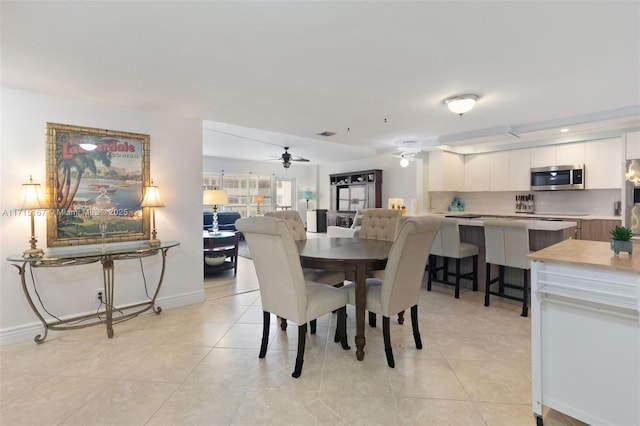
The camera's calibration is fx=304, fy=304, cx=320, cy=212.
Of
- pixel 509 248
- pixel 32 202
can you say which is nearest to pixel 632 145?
pixel 509 248

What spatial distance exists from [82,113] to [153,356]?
7.76ft

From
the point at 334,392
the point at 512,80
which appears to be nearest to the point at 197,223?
the point at 334,392

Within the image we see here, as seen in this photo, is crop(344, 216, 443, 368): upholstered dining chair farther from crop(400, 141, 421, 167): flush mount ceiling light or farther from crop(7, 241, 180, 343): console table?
crop(400, 141, 421, 167): flush mount ceiling light

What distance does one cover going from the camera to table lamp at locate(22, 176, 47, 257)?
2553 millimetres

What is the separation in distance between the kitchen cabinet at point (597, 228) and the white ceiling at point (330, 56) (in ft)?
6.02

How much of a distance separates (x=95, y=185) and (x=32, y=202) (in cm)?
51

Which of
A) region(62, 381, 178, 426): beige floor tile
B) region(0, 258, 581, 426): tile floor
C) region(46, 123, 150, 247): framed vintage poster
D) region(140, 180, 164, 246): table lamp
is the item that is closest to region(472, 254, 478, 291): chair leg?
region(0, 258, 581, 426): tile floor

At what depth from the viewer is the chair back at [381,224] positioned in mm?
3322

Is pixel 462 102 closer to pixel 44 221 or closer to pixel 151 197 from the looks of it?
pixel 151 197

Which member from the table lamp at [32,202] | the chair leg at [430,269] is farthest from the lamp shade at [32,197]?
the chair leg at [430,269]

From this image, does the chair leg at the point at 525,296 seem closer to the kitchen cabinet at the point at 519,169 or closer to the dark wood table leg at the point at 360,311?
the dark wood table leg at the point at 360,311

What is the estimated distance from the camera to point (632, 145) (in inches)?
163

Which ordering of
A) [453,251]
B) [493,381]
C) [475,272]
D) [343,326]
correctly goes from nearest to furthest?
[493,381] → [343,326] → [453,251] → [475,272]

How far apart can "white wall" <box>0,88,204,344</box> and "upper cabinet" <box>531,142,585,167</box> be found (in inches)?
222
